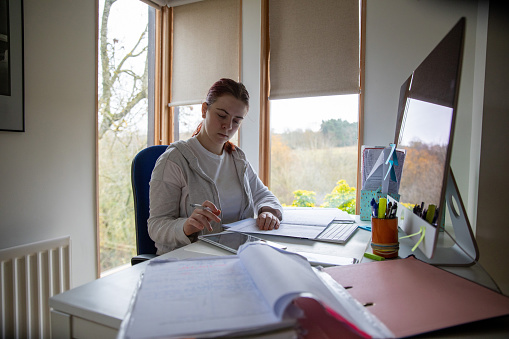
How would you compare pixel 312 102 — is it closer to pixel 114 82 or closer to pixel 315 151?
pixel 315 151

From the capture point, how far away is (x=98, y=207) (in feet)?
7.10

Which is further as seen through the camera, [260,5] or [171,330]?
[260,5]

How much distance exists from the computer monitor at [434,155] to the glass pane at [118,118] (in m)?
1.96

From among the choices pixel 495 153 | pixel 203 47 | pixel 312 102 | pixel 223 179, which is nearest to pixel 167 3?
pixel 203 47

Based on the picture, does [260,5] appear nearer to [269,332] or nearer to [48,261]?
[48,261]

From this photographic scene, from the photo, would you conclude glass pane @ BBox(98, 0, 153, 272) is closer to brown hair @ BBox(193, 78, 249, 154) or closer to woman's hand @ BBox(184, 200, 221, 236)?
brown hair @ BBox(193, 78, 249, 154)

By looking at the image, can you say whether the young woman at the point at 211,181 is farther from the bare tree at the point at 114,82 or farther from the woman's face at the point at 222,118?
the bare tree at the point at 114,82

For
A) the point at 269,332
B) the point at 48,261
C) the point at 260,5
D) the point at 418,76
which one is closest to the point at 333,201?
the point at 418,76

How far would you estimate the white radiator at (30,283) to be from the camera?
1.55 meters

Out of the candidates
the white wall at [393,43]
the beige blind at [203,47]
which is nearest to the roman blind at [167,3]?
the beige blind at [203,47]

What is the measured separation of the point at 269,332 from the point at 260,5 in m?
2.55

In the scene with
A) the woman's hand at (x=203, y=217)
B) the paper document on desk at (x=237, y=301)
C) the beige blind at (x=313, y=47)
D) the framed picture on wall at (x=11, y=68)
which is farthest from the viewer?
the beige blind at (x=313, y=47)

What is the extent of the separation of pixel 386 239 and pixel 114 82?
2194 mm

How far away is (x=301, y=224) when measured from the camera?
126cm
